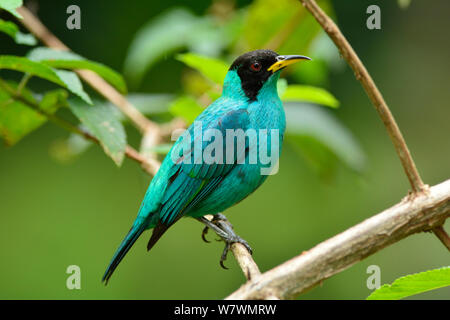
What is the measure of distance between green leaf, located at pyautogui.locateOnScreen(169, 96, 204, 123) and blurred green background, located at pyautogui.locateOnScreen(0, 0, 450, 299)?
133 inches

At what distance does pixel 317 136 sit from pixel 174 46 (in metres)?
1.31

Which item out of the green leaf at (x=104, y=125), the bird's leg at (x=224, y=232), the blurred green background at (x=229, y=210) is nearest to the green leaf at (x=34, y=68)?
the green leaf at (x=104, y=125)

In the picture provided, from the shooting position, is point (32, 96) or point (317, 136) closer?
point (32, 96)

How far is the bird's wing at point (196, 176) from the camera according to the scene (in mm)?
3328

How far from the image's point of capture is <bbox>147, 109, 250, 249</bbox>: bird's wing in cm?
333

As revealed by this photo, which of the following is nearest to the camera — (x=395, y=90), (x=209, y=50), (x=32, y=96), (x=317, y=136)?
(x=32, y=96)

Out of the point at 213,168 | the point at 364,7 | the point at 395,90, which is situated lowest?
the point at 213,168

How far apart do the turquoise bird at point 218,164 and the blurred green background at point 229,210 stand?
127 inches

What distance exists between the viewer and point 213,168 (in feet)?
11.2

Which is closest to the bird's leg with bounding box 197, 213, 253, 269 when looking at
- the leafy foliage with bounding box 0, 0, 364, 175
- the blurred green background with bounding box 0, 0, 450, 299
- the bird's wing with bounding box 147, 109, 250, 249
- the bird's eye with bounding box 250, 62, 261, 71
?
the bird's wing with bounding box 147, 109, 250, 249

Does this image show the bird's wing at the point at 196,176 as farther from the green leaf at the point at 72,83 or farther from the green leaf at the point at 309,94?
the green leaf at the point at 72,83

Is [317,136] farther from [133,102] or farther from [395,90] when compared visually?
[395,90]

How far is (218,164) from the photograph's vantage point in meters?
3.40

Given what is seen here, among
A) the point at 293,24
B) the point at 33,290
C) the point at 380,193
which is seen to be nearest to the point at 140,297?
the point at 33,290
